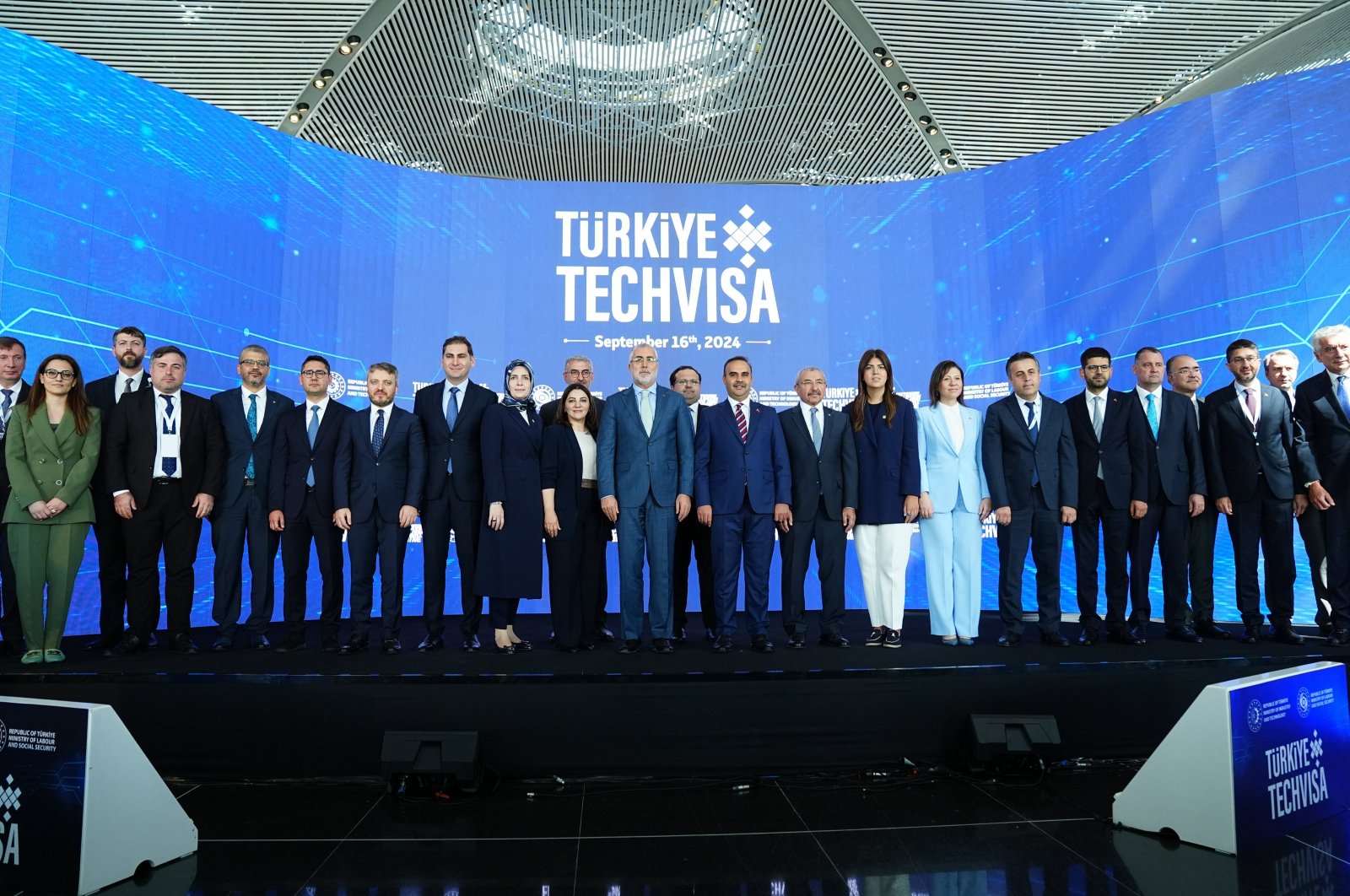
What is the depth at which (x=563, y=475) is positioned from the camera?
3854mm

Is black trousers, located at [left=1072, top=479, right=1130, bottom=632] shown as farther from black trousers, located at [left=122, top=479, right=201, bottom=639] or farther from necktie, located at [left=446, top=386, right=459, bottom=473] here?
black trousers, located at [left=122, top=479, right=201, bottom=639]

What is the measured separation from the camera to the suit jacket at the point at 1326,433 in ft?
13.2

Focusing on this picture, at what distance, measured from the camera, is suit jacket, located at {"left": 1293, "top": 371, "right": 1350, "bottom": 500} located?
4020 mm

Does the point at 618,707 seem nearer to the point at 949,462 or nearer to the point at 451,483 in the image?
the point at 451,483

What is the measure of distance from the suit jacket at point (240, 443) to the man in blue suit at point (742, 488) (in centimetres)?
214

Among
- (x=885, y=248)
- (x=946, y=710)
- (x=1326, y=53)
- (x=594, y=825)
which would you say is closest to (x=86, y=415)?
(x=594, y=825)

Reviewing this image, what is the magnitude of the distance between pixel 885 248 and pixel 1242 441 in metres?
2.95

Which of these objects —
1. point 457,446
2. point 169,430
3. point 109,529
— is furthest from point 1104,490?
point 109,529

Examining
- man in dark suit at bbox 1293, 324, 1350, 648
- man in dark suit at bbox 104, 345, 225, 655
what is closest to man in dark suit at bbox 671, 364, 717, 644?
man in dark suit at bbox 104, 345, 225, 655

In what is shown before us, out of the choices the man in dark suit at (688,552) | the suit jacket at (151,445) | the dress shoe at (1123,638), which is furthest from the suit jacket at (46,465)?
the dress shoe at (1123,638)

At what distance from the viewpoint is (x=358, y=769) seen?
10.1ft

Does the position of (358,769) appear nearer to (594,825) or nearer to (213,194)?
(594,825)

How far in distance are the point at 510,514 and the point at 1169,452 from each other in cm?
332

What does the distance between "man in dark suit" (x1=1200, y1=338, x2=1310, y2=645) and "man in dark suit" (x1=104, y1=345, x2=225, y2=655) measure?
5076 mm
